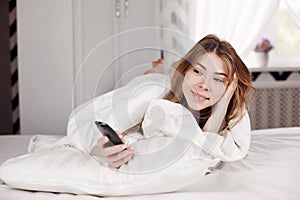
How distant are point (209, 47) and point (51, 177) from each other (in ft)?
1.59

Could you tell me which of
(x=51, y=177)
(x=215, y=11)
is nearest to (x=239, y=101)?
(x=51, y=177)

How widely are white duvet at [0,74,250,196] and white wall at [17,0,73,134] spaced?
1784mm

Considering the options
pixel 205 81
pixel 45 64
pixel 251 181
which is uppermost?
pixel 205 81

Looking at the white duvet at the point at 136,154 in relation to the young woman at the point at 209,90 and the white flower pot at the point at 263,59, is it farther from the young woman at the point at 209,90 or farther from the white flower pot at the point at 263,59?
the white flower pot at the point at 263,59

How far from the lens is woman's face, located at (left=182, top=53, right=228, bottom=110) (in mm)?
1177

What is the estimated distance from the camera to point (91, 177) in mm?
1146

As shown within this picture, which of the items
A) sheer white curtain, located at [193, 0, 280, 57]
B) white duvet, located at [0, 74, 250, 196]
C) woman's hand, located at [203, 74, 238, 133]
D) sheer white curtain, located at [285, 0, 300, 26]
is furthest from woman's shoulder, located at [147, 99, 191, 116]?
sheer white curtain, located at [285, 0, 300, 26]

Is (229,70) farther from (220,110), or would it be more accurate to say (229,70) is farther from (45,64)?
(45,64)

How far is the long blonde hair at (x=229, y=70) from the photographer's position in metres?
1.20

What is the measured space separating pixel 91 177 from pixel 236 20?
213cm

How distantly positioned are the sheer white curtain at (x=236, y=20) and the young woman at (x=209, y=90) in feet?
5.70

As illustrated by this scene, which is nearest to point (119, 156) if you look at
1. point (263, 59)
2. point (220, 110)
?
point (220, 110)

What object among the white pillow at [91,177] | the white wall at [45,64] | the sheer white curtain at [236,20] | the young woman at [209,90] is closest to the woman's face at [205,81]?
the young woman at [209,90]

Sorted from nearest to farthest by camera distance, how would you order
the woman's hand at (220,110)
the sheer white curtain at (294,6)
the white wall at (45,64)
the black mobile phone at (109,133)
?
the black mobile phone at (109,133)
the woman's hand at (220,110)
the white wall at (45,64)
the sheer white curtain at (294,6)
